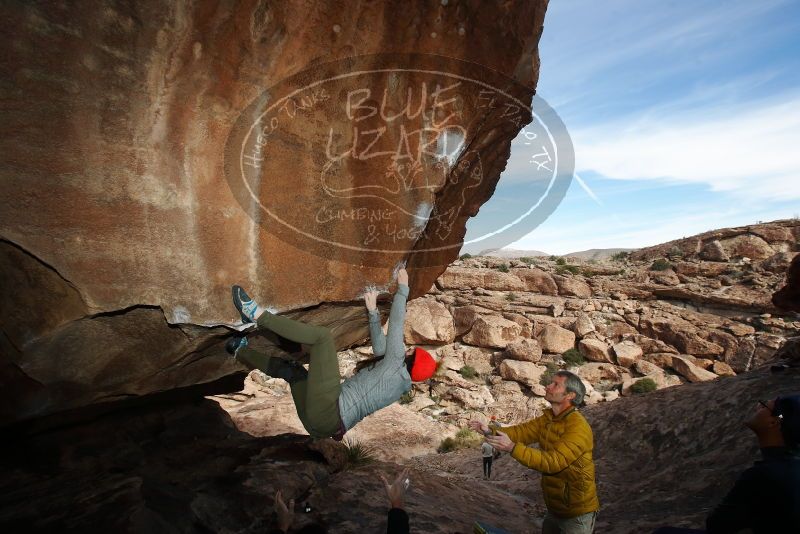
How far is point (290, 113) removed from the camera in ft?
13.6

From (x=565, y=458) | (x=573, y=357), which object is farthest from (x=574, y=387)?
(x=573, y=357)

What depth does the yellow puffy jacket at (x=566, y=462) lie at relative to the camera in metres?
2.93

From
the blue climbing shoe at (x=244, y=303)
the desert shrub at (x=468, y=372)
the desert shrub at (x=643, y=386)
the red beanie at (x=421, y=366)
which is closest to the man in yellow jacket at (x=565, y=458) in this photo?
the red beanie at (x=421, y=366)

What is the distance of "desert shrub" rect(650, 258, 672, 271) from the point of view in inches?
1151

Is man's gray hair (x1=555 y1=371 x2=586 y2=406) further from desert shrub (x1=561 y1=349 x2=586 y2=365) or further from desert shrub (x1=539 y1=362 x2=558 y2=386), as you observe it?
desert shrub (x1=561 y1=349 x2=586 y2=365)

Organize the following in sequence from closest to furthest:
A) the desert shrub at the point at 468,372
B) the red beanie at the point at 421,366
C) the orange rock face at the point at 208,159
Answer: the orange rock face at the point at 208,159 → the red beanie at the point at 421,366 → the desert shrub at the point at 468,372

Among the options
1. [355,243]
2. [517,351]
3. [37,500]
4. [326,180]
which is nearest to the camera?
[37,500]

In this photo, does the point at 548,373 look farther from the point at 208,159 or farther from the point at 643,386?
the point at 208,159

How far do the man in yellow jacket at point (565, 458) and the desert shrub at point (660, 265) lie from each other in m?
30.6

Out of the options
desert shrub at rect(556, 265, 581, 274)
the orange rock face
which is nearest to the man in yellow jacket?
the orange rock face

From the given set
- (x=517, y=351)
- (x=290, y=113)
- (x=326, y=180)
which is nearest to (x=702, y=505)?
(x=326, y=180)

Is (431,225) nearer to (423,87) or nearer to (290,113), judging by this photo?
(423,87)

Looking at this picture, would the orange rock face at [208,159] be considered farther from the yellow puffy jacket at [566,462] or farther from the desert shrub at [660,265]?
the desert shrub at [660,265]

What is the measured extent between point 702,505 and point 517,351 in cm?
1761
